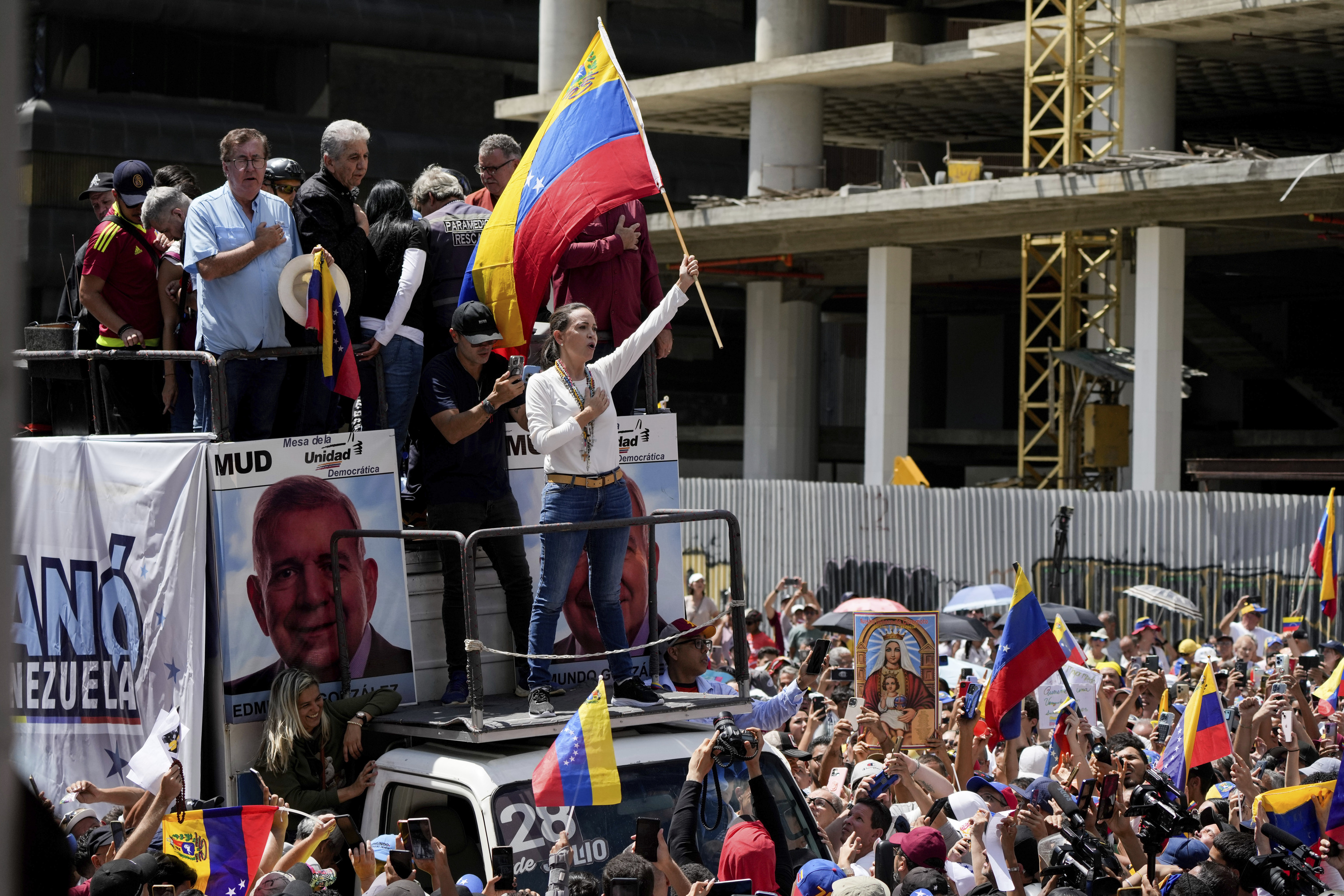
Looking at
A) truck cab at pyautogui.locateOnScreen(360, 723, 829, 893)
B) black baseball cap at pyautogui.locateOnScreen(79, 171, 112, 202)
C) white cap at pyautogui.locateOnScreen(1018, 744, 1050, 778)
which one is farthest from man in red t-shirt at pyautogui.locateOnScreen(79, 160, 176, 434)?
white cap at pyautogui.locateOnScreen(1018, 744, 1050, 778)

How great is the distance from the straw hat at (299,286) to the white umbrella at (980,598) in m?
13.4

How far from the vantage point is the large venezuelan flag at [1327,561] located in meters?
18.0

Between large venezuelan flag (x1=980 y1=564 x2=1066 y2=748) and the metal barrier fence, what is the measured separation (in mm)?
4199

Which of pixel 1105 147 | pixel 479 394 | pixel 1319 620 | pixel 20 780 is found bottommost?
pixel 1319 620

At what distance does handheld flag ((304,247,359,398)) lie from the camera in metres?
7.79

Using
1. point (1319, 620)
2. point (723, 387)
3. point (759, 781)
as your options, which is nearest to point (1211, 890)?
point (759, 781)

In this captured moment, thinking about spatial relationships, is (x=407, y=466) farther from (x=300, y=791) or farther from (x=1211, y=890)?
(x=1211, y=890)

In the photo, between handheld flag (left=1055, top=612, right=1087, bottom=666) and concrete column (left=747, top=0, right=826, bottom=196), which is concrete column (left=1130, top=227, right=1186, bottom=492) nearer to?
concrete column (left=747, top=0, right=826, bottom=196)

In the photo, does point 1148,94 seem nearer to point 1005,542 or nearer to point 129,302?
point 1005,542

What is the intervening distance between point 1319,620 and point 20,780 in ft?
74.5

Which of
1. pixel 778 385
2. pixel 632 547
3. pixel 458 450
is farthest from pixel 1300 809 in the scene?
pixel 778 385

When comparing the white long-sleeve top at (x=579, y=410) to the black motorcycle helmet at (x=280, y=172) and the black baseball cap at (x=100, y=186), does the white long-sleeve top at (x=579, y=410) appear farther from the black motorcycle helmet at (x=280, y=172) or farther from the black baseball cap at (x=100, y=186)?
the black baseball cap at (x=100, y=186)

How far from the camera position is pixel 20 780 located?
5.96 feet

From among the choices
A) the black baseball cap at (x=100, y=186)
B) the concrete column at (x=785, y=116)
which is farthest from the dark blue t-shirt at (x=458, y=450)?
the concrete column at (x=785, y=116)
